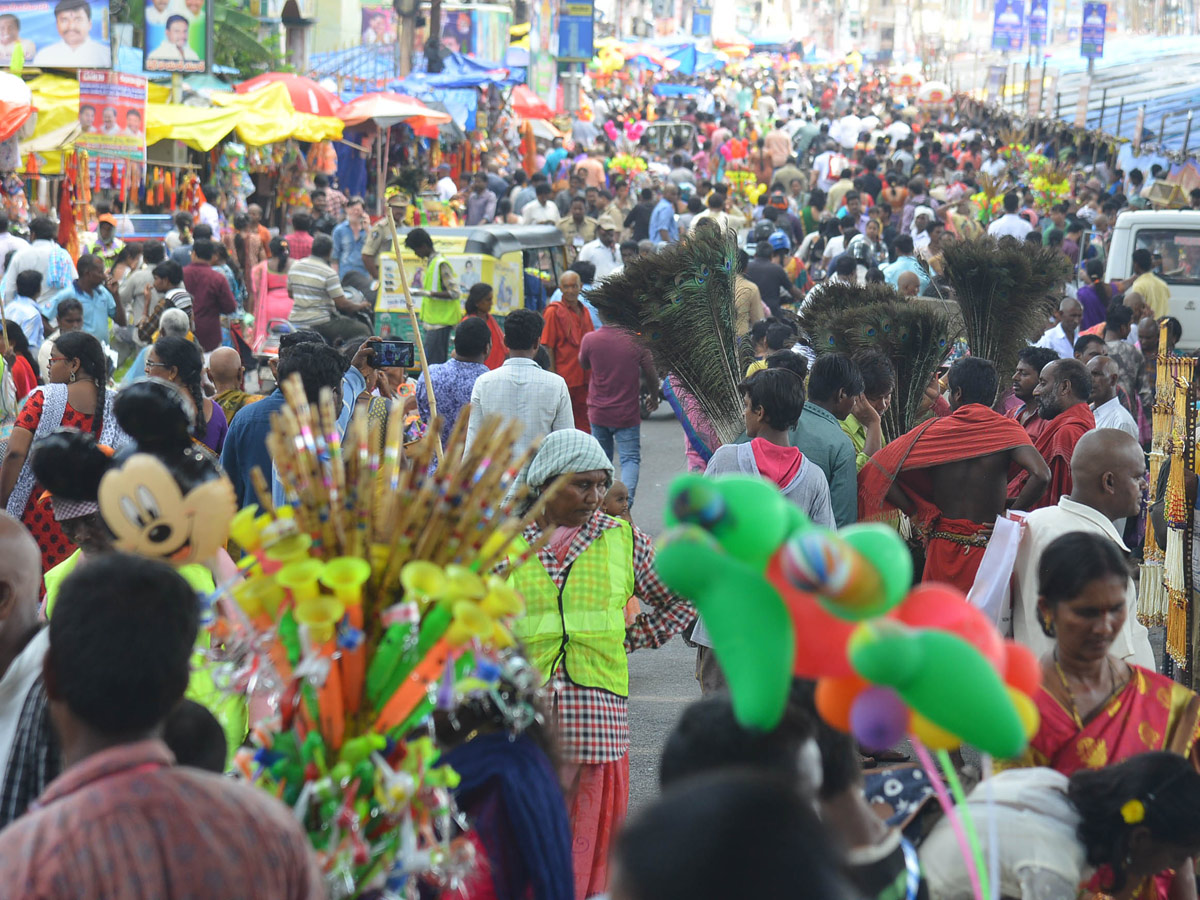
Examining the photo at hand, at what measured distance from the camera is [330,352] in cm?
507

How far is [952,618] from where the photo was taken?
1.76 metres

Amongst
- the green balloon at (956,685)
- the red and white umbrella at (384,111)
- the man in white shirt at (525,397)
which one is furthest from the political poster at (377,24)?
the green balloon at (956,685)

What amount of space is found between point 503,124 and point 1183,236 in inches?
718

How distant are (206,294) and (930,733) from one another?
9.16 meters

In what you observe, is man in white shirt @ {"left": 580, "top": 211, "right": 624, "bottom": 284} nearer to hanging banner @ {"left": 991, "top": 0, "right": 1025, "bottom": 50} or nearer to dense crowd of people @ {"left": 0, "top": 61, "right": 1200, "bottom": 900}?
dense crowd of people @ {"left": 0, "top": 61, "right": 1200, "bottom": 900}

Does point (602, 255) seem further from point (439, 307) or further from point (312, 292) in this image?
point (312, 292)

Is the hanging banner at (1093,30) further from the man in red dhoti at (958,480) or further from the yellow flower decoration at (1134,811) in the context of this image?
the yellow flower decoration at (1134,811)

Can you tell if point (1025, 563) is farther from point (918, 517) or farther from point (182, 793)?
point (182, 793)

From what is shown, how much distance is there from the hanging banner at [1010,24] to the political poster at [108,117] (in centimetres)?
3198

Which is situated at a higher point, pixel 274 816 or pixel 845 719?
pixel 845 719

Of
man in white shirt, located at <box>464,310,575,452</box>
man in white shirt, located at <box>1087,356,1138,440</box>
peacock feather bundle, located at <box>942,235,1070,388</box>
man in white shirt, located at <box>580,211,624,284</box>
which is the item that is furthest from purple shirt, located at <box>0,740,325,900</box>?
man in white shirt, located at <box>580,211,624,284</box>

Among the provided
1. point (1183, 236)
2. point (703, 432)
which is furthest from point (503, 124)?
point (703, 432)

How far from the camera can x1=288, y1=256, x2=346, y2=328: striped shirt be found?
960 cm

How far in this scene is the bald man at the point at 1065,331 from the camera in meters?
9.27
